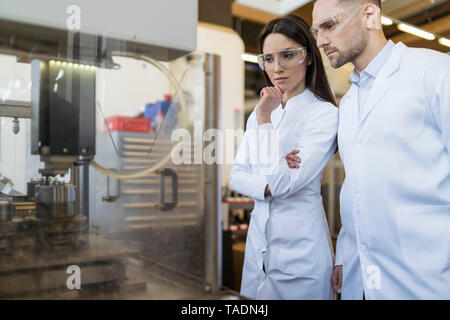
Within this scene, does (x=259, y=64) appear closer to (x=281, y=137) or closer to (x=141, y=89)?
(x=281, y=137)

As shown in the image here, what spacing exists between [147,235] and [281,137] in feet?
2.12

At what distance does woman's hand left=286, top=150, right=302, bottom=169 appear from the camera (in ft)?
Result: 4.15

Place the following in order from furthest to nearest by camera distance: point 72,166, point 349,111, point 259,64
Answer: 1. point 259,64
2. point 72,166
3. point 349,111

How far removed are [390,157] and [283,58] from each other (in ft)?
1.67

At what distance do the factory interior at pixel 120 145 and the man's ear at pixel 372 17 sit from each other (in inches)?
1.3

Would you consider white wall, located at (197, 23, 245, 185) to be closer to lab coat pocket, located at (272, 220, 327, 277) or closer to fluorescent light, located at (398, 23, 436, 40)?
lab coat pocket, located at (272, 220, 327, 277)

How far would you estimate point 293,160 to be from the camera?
1271mm

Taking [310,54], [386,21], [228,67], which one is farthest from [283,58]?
[228,67]

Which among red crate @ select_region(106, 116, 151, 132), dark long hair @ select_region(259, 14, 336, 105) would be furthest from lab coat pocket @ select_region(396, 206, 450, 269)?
red crate @ select_region(106, 116, 151, 132)

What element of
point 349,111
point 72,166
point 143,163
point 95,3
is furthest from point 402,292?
point 95,3

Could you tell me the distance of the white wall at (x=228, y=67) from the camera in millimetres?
1831

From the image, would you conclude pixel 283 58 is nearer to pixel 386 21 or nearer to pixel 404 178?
pixel 386 21

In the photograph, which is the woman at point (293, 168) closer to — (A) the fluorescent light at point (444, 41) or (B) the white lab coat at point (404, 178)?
(B) the white lab coat at point (404, 178)

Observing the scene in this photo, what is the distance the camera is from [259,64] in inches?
55.5
